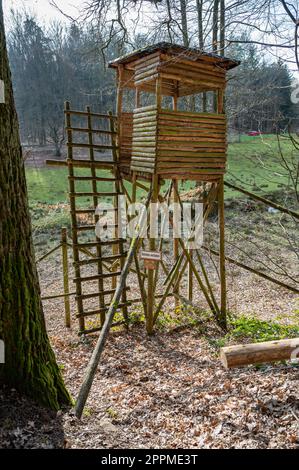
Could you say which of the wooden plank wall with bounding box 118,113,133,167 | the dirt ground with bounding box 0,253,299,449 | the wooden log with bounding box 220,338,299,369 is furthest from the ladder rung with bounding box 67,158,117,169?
the wooden log with bounding box 220,338,299,369

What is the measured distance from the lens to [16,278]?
3.80 m

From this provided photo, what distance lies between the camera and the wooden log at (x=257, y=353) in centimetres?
388

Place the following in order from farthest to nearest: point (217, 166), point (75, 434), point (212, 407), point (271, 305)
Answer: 1. point (271, 305)
2. point (217, 166)
3. point (212, 407)
4. point (75, 434)

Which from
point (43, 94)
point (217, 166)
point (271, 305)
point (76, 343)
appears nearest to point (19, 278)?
point (76, 343)

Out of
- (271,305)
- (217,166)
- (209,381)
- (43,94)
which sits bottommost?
(271,305)

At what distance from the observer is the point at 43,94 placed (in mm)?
33969

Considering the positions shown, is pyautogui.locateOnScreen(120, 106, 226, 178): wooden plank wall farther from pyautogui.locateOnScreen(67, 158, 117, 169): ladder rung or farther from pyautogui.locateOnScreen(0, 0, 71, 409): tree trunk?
pyautogui.locateOnScreen(0, 0, 71, 409): tree trunk

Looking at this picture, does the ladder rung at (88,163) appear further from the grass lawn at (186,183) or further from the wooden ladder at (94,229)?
the grass lawn at (186,183)

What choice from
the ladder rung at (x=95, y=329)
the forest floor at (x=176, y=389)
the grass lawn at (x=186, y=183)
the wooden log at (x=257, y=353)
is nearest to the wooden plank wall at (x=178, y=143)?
the forest floor at (x=176, y=389)

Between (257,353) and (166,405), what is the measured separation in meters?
1.41

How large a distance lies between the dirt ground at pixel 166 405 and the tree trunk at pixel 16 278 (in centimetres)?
23

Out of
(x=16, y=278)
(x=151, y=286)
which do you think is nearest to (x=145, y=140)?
(x=151, y=286)
